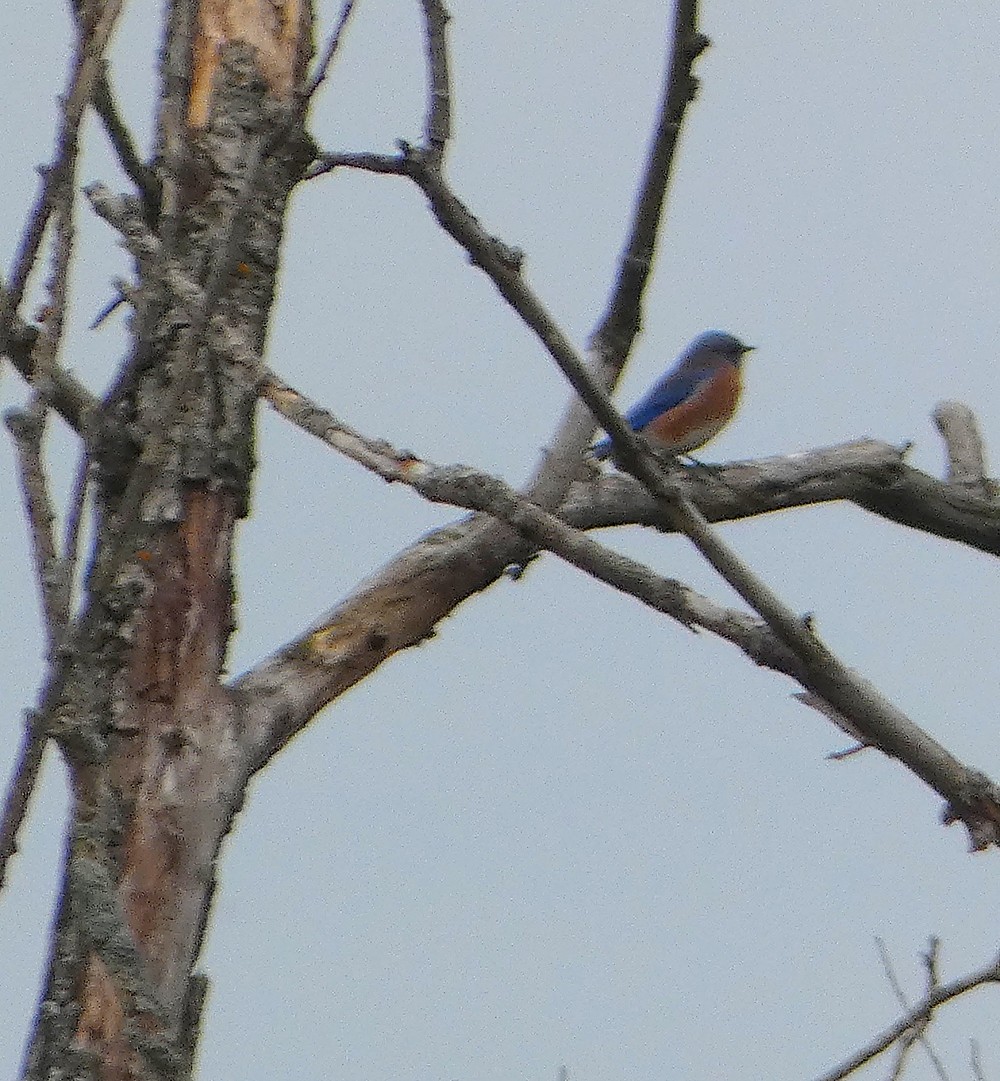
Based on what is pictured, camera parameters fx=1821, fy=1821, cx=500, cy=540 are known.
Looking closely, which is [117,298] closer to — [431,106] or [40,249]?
[431,106]

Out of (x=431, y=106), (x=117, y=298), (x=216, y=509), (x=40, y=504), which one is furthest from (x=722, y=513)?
(x=40, y=504)

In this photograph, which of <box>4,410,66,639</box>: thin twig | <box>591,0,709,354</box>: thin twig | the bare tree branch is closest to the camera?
<box>4,410,66,639</box>: thin twig

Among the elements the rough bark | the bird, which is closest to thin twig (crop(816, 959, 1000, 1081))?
the rough bark

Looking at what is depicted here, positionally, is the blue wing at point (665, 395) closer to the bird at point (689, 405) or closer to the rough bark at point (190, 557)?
the bird at point (689, 405)

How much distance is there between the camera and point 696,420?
7371 mm

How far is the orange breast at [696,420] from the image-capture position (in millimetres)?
7324

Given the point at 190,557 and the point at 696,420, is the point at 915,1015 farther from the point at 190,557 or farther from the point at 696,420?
the point at 696,420

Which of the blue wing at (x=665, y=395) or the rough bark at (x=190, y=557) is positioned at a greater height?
the blue wing at (x=665, y=395)

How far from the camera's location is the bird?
7.34 meters

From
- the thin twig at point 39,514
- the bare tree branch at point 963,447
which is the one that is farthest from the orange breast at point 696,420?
the thin twig at point 39,514

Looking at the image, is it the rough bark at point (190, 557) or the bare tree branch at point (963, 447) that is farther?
the bare tree branch at point (963, 447)

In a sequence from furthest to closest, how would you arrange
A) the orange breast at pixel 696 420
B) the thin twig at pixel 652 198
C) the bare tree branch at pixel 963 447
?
the orange breast at pixel 696 420, the bare tree branch at pixel 963 447, the thin twig at pixel 652 198

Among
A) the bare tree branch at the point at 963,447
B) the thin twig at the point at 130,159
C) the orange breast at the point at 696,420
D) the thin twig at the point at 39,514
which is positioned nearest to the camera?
the thin twig at the point at 39,514

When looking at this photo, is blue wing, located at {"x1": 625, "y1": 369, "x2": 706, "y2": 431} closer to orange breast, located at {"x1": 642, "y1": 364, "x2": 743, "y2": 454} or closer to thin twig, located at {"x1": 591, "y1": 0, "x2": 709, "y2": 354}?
orange breast, located at {"x1": 642, "y1": 364, "x2": 743, "y2": 454}
